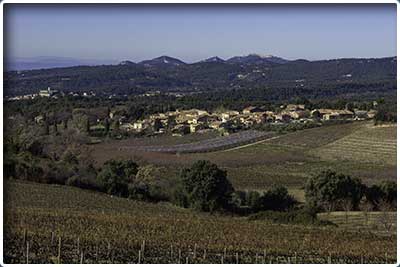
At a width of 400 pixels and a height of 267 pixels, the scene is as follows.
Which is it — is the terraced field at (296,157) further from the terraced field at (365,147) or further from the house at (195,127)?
the house at (195,127)

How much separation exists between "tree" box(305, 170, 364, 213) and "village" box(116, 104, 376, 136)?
21.9 meters

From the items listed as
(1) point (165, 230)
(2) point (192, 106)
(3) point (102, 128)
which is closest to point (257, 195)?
(1) point (165, 230)

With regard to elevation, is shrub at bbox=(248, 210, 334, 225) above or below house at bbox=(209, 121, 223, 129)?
above

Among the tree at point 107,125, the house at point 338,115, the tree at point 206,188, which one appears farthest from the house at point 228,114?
the tree at point 206,188

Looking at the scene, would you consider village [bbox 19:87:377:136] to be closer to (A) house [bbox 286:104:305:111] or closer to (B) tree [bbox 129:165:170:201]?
(A) house [bbox 286:104:305:111]

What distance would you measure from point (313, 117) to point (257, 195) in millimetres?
27519

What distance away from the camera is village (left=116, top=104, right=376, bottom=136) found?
3875 cm

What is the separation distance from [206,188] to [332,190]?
3041 millimetres

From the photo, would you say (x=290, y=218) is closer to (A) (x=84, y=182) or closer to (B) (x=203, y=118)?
(A) (x=84, y=182)

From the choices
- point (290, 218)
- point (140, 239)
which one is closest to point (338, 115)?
point (290, 218)

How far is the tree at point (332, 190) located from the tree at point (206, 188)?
1.97 m

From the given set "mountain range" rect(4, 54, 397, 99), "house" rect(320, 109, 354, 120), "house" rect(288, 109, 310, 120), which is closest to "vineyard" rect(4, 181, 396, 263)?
"house" rect(320, 109, 354, 120)

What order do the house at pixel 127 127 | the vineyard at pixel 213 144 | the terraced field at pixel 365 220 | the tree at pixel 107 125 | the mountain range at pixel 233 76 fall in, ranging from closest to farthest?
the terraced field at pixel 365 220 → the vineyard at pixel 213 144 → the tree at pixel 107 125 → the house at pixel 127 127 → the mountain range at pixel 233 76

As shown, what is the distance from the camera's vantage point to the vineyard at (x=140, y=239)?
4.60m
